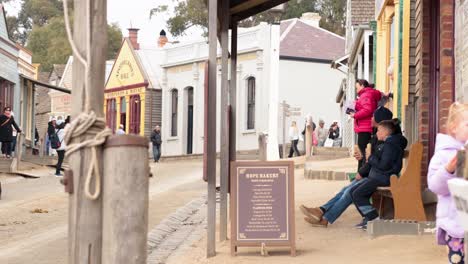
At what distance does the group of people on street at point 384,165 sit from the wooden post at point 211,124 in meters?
1.86

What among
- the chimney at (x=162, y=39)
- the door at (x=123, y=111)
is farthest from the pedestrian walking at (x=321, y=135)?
the chimney at (x=162, y=39)

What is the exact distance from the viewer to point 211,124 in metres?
9.47

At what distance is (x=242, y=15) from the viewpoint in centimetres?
1162

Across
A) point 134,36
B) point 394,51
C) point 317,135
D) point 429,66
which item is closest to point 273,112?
point 317,135

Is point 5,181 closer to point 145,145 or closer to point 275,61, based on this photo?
point 275,61

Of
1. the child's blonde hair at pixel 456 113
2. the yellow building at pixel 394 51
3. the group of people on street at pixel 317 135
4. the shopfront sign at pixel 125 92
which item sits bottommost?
the child's blonde hair at pixel 456 113

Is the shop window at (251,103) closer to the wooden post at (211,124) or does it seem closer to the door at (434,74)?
the door at (434,74)

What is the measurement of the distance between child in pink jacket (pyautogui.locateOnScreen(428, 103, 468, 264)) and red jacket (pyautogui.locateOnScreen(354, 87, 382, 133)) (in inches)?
248

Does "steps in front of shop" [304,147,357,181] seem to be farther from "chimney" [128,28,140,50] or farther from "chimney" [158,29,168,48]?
"chimney" [158,29,168,48]

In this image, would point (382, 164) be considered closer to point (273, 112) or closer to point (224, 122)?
point (224, 122)

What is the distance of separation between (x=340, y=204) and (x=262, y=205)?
2176 mm

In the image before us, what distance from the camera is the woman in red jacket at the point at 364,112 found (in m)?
12.2

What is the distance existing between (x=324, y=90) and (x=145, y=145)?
39802mm

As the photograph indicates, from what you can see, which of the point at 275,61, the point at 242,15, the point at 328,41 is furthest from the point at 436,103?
the point at 328,41
